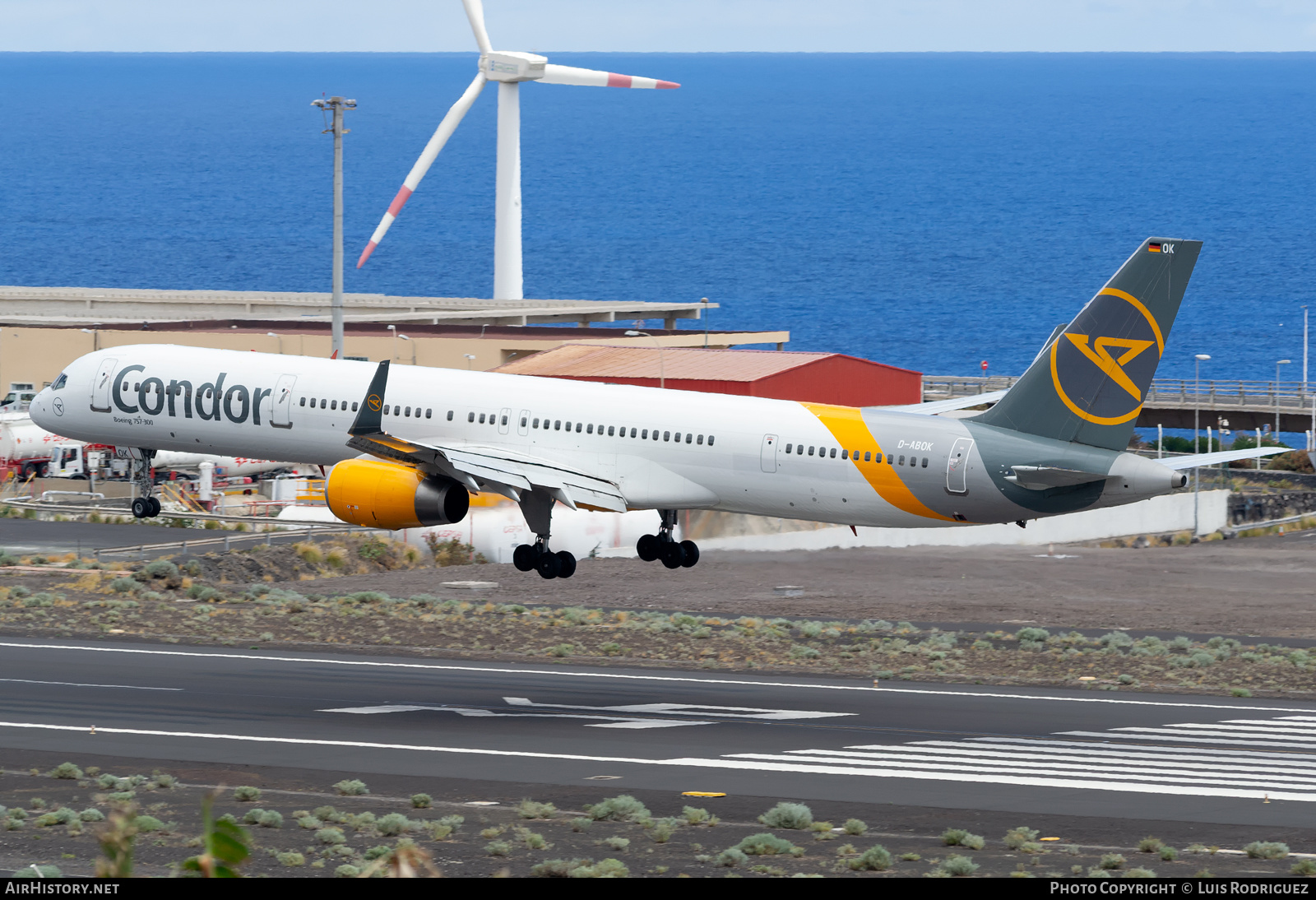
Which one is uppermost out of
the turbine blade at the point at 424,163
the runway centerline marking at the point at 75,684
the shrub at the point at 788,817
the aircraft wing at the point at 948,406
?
the turbine blade at the point at 424,163

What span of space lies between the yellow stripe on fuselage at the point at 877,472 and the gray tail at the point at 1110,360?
3.17 metres

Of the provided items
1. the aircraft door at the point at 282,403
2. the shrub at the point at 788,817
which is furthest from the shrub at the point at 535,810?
the aircraft door at the point at 282,403

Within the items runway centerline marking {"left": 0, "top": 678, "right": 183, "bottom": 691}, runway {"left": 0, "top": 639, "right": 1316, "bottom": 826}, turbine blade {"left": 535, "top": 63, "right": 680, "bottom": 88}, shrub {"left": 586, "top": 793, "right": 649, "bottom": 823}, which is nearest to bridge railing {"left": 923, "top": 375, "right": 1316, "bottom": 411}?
turbine blade {"left": 535, "top": 63, "right": 680, "bottom": 88}

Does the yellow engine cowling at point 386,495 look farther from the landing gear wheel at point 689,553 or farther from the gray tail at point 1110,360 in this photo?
the gray tail at point 1110,360

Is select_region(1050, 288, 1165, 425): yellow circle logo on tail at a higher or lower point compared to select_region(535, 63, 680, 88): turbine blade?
lower

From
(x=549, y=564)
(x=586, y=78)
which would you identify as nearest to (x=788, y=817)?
(x=549, y=564)

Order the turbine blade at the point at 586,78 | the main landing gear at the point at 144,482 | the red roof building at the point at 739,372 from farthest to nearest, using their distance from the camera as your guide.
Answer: the turbine blade at the point at 586,78, the red roof building at the point at 739,372, the main landing gear at the point at 144,482

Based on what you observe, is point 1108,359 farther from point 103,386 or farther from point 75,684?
point 103,386

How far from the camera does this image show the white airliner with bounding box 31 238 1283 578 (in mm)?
43281

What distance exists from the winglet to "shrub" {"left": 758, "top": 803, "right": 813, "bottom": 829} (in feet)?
71.9

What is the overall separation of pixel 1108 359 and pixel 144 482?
30425 millimetres

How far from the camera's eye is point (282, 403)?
50500mm

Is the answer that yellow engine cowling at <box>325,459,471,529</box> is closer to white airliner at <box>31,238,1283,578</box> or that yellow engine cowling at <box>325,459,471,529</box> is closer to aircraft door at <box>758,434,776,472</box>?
white airliner at <box>31,238,1283,578</box>

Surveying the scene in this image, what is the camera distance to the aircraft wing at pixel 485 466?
148ft
